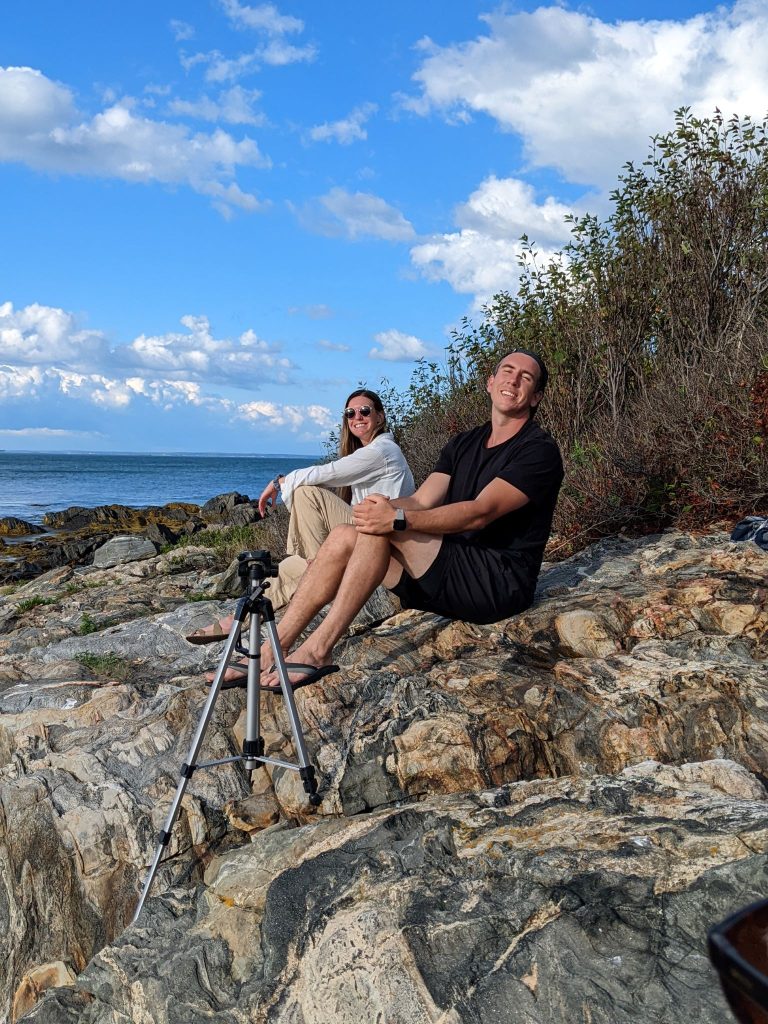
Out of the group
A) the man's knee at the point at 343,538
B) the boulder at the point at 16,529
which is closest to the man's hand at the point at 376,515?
the man's knee at the point at 343,538

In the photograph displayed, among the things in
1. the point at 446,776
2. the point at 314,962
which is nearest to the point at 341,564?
the point at 446,776

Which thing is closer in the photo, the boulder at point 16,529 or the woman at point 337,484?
the woman at point 337,484

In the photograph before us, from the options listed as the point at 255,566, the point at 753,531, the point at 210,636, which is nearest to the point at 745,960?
the point at 255,566

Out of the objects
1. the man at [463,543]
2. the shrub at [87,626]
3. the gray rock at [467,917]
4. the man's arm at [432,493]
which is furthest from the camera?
the shrub at [87,626]

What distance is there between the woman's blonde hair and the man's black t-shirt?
98cm

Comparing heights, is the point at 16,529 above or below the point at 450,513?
below

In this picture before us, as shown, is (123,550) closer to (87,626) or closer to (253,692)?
(87,626)

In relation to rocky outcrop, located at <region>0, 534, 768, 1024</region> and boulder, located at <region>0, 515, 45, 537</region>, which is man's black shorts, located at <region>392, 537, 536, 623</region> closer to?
rocky outcrop, located at <region>0, 534, 768, 1024</region>

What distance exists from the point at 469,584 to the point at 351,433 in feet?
6.08

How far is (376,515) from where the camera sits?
4.82 metres

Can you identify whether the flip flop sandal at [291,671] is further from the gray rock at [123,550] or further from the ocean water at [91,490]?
the ocean water at [91,490]

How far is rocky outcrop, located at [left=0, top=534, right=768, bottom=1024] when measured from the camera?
2.83m

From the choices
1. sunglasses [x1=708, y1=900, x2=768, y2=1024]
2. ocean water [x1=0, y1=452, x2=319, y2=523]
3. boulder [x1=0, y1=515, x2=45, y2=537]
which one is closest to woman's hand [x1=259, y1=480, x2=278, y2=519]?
sunglasses [x1=708, y1=900, x2=768, y2=1024]

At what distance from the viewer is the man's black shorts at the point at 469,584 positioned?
16.8 feet
